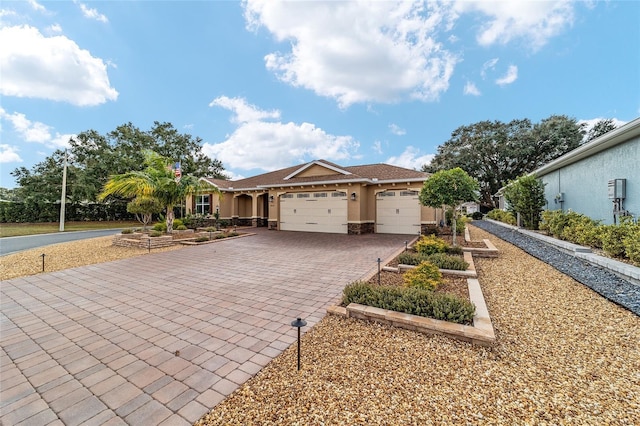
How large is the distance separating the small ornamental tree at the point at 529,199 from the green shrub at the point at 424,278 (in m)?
9.84

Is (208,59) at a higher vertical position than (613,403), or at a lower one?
higher

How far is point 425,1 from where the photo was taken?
30.7 ft

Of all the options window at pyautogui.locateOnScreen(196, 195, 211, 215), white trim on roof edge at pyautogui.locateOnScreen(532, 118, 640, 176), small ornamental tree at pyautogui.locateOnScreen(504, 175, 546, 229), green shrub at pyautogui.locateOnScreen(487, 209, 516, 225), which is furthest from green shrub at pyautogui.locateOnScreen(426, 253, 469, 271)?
window at pyautogui.locateOnScreen(196, 195, 211, 215)

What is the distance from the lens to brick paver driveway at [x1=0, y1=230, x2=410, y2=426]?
227cm

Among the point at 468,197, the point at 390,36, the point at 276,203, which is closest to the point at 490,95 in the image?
the point at 390,36

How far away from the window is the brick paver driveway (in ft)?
40.9

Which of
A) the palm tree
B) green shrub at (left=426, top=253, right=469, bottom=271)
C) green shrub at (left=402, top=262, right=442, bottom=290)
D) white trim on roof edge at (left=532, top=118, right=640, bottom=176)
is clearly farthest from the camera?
the palm tree

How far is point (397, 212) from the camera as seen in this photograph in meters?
13.7

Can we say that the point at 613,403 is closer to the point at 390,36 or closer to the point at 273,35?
the point at 390,36

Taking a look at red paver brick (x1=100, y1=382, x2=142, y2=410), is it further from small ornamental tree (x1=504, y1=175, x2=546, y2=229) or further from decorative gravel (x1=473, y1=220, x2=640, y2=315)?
small ornamental tree (x1=504, y1=175, x2=546, y2=229)

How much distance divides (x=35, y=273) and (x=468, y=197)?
12.3 metres

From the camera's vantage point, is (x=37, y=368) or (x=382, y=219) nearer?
(x=37, y=368)

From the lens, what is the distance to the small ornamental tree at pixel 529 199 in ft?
37.9

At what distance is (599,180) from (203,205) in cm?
2058
